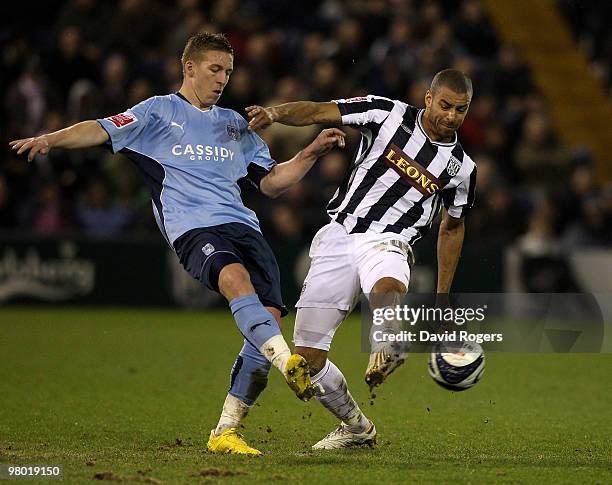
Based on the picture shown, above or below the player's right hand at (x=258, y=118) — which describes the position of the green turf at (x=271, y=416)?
below

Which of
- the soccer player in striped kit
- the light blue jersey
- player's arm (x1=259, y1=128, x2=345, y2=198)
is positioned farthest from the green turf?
player's arm (x1=259, y1=128, x2=345, y2=198)

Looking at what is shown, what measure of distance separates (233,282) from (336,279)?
0.80 m

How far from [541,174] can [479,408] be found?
27.8 ft

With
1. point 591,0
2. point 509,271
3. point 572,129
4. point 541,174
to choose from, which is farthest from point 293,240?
point 591,0

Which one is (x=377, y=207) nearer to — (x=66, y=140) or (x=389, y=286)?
(x=389, y=286)

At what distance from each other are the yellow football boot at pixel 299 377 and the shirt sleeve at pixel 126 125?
1.62 m

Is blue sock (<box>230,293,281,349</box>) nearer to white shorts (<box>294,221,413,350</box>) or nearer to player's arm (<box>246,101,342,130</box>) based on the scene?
white shorts (<box>294,221,413,350</box>)

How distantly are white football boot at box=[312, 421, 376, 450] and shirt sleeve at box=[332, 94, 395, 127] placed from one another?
5.72 ft

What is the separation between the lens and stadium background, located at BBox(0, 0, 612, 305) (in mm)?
14906

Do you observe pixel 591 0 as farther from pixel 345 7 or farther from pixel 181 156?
pixel 181 156

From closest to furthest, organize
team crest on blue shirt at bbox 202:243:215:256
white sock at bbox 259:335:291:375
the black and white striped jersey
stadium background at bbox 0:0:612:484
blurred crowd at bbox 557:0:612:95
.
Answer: white sock at bbox 259:335:291:375 < team crest on blue shirt at bbox 202:243:215:256 < the black and white striped jersey < stadium background at bbox 0:0:612:484 < blurred crowd at bbox 557:0:612:95

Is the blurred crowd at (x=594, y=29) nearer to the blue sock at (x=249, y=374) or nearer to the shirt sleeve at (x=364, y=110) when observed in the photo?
the shirt sleeve at (x=364, y=110)

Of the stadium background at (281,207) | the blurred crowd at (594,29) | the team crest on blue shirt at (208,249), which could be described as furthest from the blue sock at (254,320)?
the blurred crowd at (594,29)

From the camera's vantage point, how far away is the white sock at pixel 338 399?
6.75 meters
